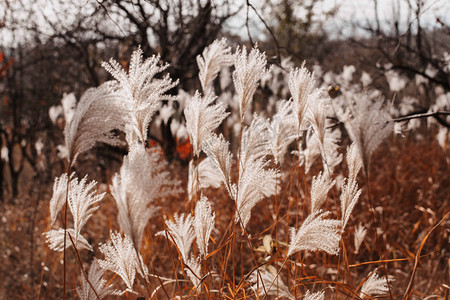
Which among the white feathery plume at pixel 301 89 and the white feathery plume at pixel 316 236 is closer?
the white feathery plume at pixel 316 236

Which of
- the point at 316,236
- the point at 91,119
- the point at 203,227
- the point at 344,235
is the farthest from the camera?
the point at 344,235

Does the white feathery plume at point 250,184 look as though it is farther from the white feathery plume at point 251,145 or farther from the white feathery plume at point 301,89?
the white feathery plume at point 301,89

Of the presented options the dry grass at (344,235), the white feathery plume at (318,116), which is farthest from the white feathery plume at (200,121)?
the dry grass at (344,235)

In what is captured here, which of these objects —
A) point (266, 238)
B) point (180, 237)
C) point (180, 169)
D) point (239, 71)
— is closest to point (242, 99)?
point (239, 71)

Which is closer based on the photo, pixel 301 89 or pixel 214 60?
pixel 301 89

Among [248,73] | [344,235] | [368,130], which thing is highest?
[248,73]

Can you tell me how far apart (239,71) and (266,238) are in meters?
0.88

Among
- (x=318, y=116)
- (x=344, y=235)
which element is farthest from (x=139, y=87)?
(x=344, y=235)

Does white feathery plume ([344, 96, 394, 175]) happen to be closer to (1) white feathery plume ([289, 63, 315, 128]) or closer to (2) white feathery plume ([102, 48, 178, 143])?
(1) white feathery plume ([289, 63, 315, 128])

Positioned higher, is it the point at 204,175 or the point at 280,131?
the point at 280,131

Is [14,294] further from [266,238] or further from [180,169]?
[180,169]

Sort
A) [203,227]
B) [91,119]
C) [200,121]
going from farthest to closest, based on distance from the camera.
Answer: [200,121] < [203,227] < [91,119]

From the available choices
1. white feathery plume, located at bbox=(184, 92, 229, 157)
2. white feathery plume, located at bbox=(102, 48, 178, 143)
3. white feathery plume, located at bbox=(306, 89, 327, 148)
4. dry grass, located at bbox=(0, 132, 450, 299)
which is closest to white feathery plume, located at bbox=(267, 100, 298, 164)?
white feathery plume, located at bbox=(306, 89, 327, 148)

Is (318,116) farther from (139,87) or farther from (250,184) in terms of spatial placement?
(139,87)
